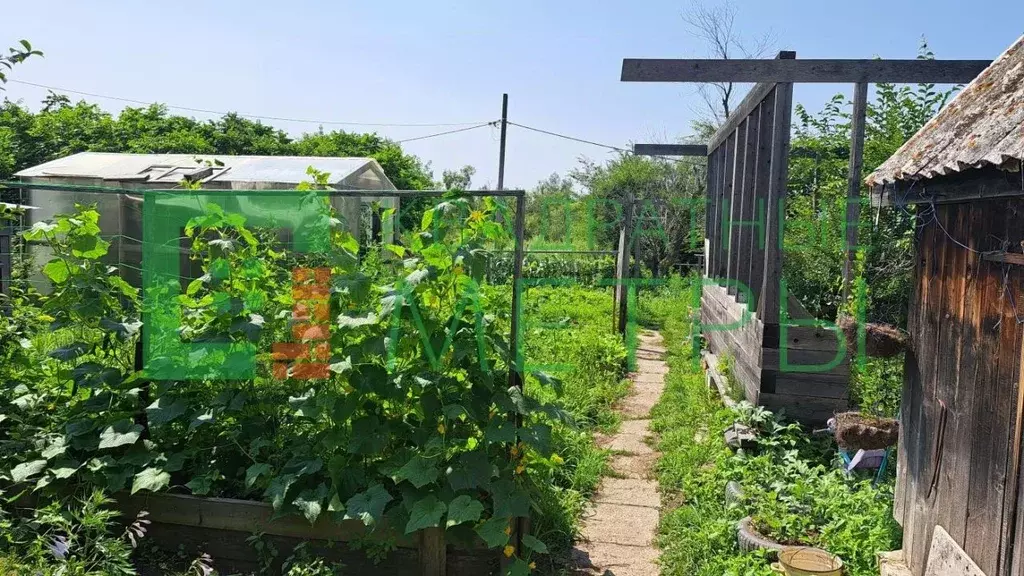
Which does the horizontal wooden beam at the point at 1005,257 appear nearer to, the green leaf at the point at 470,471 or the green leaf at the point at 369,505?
the green leaf at the point at 470,471

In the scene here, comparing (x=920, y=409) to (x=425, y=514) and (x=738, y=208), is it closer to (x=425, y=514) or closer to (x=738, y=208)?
(x=425, y=514)

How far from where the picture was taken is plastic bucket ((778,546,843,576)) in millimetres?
3066

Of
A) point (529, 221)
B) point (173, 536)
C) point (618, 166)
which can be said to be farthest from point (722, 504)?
point (529, 221)

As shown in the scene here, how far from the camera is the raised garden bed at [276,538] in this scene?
3.28 meters

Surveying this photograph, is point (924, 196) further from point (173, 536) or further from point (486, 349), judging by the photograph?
point (173, 536)

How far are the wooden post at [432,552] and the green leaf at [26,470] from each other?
5.89 ft

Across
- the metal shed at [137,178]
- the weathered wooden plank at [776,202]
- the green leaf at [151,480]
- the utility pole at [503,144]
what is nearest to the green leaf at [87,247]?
the green leaf at [151,480]

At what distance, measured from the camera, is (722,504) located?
4121 millimetres

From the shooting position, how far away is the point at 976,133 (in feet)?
8.04

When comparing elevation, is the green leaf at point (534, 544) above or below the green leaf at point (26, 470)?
below

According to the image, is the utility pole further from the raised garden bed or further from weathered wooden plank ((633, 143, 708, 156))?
the raised garden bed

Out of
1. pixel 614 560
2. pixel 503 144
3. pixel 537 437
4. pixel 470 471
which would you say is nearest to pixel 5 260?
pixel 470 471

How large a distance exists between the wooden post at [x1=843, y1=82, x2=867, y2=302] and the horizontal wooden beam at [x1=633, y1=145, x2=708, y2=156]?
14.1 feet

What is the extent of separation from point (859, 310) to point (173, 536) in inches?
170
